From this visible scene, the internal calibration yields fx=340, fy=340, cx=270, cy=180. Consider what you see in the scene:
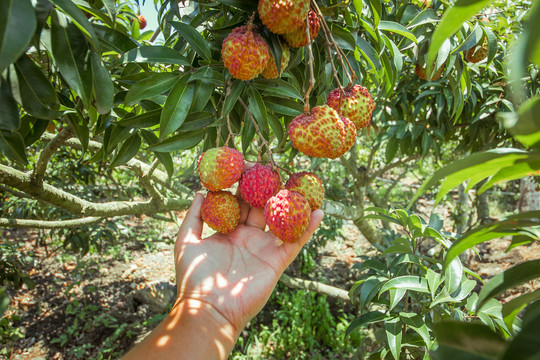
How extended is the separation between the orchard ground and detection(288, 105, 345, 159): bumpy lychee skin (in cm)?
229

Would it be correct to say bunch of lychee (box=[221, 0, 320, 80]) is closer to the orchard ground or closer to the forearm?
the forearm

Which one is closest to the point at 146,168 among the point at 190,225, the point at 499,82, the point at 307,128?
the point at 190,225

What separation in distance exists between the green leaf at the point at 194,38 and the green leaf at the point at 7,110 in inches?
17.5

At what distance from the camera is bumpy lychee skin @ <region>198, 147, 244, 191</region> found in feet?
3.38

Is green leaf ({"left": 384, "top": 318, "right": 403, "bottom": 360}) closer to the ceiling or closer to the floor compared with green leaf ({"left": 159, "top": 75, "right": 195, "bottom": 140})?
closer to the floor

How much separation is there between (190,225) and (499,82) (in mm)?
2185

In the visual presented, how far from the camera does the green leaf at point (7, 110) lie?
2.31 feet

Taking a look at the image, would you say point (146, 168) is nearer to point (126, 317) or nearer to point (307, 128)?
point (307, 128)

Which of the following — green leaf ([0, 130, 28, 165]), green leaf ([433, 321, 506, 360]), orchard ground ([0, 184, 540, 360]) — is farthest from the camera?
orchard ground ([0, 184, 540, 360])

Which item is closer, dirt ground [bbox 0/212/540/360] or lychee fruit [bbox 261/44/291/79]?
lychee fruit [bbox 261/44/291/79]

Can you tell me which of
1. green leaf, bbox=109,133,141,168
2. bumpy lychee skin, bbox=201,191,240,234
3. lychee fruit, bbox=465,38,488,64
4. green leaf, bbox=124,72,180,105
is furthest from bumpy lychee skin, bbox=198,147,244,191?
lychee fruit, bbox=465,38,488,64

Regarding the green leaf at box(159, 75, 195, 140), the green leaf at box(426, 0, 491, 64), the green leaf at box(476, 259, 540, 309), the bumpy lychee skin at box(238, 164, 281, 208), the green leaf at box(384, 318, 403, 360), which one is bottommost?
the green leaf at box(384, 318, 403, 360)

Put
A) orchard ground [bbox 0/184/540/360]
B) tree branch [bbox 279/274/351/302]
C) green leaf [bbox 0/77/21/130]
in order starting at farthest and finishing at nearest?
1. orchard ground [bbox 0/184/540/360]
2. tree branch [bbox 279/274/351/302]
3. green leaf [bbox 0/77/21/130]

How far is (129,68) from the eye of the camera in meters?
1.11
